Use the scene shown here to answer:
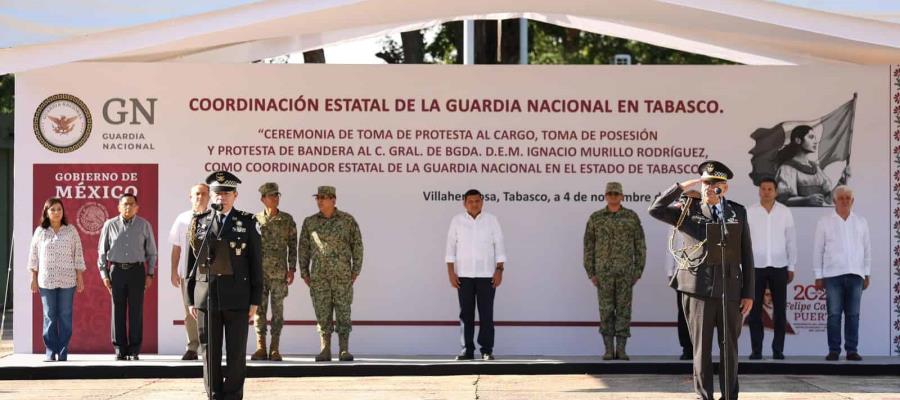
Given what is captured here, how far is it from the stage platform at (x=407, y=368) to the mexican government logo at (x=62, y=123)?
79.7 inches

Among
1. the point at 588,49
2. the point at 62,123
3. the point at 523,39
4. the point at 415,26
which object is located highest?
the point at 588,49

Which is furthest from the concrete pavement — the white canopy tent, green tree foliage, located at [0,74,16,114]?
green tree foliage, located at [0,74,16,114]

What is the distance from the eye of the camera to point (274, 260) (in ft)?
41.1

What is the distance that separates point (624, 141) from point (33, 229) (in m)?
5.56

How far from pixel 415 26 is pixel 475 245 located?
2120 millimetres

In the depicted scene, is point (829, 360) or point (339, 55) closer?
point (829, 360)

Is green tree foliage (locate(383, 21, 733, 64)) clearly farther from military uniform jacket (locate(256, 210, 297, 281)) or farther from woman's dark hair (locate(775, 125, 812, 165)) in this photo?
military uniform jacket (locate(256, 210, 297, 281))

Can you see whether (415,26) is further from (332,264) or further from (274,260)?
(274,260)

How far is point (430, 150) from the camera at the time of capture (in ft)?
42.8

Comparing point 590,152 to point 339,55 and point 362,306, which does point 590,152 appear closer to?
point 362,306

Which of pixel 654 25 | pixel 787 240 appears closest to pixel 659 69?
pixel 654 25

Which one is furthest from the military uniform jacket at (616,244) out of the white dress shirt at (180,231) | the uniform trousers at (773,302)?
the white dress shirt at (180,231)

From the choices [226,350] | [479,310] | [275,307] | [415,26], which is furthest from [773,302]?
[226,350]

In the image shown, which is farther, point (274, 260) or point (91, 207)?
point (91, 207)
